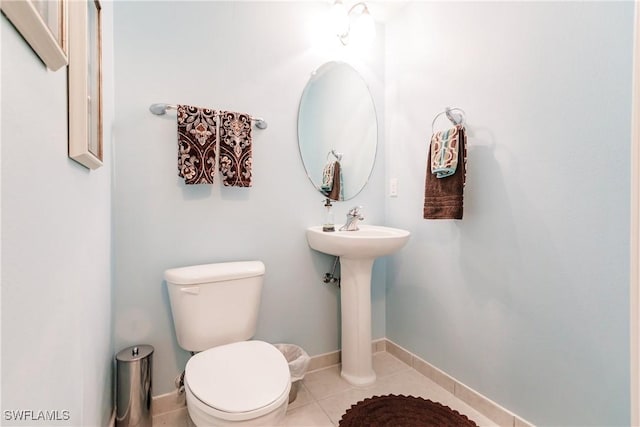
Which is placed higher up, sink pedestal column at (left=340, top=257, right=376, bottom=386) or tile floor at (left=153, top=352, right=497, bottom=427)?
sink pedestal column at (left=340, top=257, right=376, bottom=386)

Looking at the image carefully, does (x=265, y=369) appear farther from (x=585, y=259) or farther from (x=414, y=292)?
(x=585, y=259)

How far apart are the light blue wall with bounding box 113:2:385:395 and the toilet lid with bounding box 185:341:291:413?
0.46 meters

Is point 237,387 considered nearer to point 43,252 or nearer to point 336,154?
point 43,252

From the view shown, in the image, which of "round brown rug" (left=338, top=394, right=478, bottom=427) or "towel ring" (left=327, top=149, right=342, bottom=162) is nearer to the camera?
"round brown rug" (left=338, top=394, right=478, bottom=427)

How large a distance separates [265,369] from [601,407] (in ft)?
4.07

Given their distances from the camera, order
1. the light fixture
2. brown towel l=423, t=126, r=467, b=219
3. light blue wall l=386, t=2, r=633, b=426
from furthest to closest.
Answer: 1. the light fixture
2. brown towel l=423, t=126, r=467, b=219
3. light blue wall l=386, t=2, r=633, b=426

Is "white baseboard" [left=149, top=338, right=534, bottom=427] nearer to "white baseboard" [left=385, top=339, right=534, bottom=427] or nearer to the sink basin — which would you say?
"white baseboard" [left=385, top=339, right=534, bottom=427]

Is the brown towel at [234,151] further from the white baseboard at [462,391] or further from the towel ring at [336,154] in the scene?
the white baseboard at [462,391]

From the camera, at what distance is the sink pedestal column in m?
1.73

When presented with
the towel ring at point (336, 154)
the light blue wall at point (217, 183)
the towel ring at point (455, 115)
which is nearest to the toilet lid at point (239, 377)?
the light blue wall at point (217, 183)

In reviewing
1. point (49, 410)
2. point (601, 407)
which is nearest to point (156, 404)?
point (49, 410)

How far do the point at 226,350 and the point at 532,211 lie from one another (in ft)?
4.65

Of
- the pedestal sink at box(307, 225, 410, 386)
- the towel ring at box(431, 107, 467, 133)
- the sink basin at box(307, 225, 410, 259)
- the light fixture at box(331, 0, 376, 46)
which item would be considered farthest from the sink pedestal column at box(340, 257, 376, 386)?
the light fixture at box(331, 0, 376, 46)

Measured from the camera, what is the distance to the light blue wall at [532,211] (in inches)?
42.1
